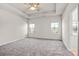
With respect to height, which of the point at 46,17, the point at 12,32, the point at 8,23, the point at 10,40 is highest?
the point at 46,17

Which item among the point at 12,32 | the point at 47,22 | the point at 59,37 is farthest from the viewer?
the point at 47,22

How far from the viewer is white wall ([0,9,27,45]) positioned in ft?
15.3

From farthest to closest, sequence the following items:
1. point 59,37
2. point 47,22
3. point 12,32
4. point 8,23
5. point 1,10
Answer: point 47,22 → point 59,37 → point 12,32 → point 8,23 → point 1,10

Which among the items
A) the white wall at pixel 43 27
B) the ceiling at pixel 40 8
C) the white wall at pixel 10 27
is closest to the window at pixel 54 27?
the white wall at pixel 43 27

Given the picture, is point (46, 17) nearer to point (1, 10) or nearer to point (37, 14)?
point (37, 14)

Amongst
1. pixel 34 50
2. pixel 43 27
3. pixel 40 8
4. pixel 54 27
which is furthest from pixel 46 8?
pixel 34 50

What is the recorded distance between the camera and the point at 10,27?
5.33 metres

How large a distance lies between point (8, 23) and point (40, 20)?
2.53 meters

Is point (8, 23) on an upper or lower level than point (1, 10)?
lower

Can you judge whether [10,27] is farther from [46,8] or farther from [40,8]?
[46,8]

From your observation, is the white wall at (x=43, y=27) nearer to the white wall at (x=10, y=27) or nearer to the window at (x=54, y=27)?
the window at (x=54, y=27)

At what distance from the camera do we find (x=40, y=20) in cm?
690

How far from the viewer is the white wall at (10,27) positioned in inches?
183

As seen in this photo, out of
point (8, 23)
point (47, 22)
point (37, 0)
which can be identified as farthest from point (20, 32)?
point (37, 0)
